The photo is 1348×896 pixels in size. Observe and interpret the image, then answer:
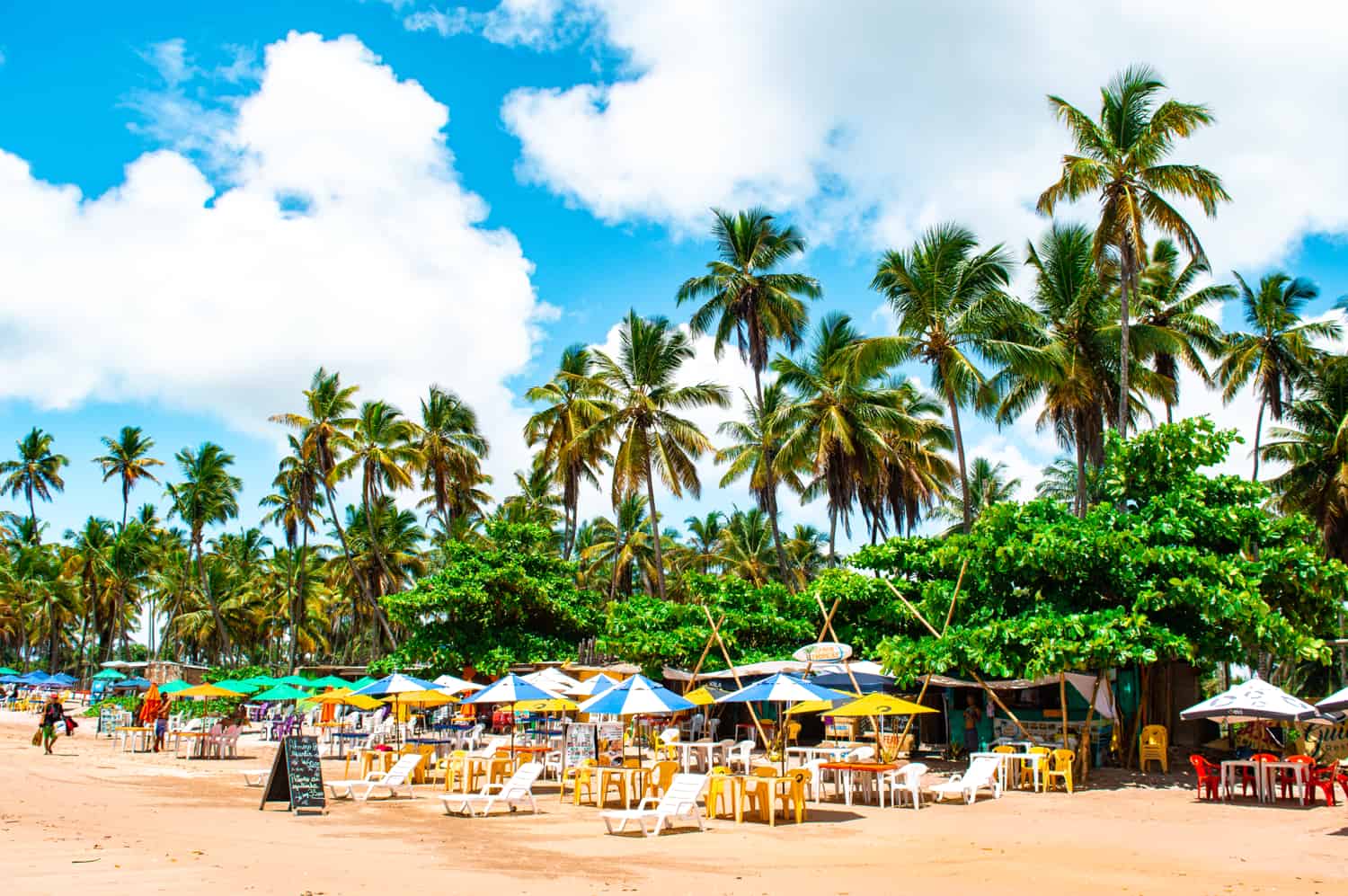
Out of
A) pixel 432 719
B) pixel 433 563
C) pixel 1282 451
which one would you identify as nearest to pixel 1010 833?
pixel 432 719

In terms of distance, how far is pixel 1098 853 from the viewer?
37.4 feet

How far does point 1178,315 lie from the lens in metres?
32.4

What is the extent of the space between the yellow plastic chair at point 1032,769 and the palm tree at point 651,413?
17.2 m

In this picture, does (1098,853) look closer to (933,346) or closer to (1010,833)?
(1010,833)

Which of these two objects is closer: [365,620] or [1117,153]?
[1117,153]

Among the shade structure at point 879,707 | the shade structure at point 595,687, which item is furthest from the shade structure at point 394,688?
the shade structure at point 879,707

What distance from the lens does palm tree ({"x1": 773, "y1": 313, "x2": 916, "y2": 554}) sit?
33031 millimetres

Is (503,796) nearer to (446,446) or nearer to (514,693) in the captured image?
(514,693)

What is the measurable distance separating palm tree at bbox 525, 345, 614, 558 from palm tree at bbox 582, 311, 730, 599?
89 cm

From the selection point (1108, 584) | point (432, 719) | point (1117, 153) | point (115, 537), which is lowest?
point (432, 719)

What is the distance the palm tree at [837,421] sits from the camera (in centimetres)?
3303

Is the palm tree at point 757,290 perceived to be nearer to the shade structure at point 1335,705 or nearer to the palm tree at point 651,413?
the palm tree at point 651,413

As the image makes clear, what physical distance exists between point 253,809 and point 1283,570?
1746cm

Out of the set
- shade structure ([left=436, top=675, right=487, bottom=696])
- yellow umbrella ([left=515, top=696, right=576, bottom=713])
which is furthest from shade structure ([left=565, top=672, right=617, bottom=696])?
shade structure ([left=436, top=675, right=487, bottom=696])
